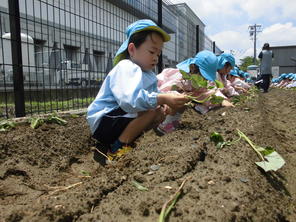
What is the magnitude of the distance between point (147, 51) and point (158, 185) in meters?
1.30

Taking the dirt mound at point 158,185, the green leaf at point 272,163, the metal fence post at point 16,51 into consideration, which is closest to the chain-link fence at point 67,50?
the metal fence post at point 16,51

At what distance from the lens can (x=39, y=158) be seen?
194 centimetres

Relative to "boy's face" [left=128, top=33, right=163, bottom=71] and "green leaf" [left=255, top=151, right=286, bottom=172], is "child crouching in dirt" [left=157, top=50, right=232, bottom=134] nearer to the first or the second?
"boy's face" [left=128, top=33, right=163, bottom=71]

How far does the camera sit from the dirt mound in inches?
34.9

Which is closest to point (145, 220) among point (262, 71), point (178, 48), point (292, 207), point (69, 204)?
point (69, 204)

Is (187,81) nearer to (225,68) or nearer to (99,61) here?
(225,68)

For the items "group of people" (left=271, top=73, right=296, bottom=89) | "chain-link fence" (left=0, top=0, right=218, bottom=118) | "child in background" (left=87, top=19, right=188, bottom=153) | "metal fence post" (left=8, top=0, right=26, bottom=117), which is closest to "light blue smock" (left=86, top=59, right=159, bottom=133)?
"child in background" (left=87, top=19, right=188, bottom=153)

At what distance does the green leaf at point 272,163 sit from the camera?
1222 mm

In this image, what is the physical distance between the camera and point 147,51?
2.11 meters

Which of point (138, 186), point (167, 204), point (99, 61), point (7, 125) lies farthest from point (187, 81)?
point (99, 61)

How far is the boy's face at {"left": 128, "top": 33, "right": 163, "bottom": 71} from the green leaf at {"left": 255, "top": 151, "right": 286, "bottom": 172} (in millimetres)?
1167

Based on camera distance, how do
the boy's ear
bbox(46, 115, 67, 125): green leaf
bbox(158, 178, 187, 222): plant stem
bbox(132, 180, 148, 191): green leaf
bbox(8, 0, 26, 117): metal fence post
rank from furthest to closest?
bbox(8, 0, 26, 117): metal fence post
bbox(46, 115, 67, 125): green leaf
the boy's ear
bbox(132, 180, 148, 191): green leaf
bbox(158, 178, 187, 222): plant stem

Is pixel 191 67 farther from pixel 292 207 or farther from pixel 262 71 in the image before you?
pixel 262 71

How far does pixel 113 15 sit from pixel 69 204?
161 inches
